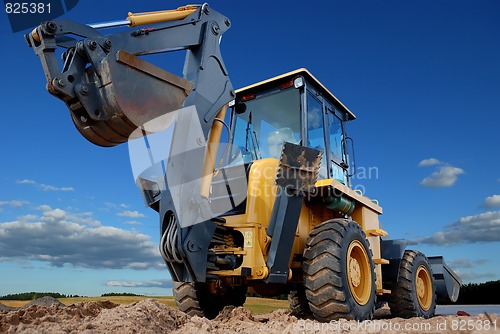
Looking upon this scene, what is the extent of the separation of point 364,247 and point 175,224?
9.01ft

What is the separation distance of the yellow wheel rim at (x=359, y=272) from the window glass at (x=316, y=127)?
1.25 meters

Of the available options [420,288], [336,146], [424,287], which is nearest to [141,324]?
[336,146]

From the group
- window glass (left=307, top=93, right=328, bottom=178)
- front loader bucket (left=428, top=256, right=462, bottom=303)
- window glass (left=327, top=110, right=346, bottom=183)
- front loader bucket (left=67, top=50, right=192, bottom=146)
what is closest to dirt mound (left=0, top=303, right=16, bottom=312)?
front loader bucket (left=67, top=50, right=192, bottom=146)

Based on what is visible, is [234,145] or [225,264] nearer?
[225,264]

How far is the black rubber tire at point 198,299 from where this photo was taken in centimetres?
675

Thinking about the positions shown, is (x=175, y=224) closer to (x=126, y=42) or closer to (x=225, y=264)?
(x=225, y=264)

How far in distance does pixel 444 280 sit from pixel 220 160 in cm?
629

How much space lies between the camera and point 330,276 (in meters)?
5.64

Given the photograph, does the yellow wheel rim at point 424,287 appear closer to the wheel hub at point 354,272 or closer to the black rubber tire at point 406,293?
the black rubber tire at point 406,293

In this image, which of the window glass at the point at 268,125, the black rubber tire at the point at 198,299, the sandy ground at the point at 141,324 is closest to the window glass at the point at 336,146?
the window glass at the point at 268,125

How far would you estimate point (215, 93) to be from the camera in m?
5.62

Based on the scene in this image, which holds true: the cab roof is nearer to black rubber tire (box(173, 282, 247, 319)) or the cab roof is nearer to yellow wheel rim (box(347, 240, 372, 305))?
yellow wheel rim (box(347, 240, 372, 305))

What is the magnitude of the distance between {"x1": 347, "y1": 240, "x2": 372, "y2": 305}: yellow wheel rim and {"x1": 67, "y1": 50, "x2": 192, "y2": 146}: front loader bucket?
3123mm

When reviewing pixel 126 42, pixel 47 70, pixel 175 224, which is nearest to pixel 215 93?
pixel 126 42
